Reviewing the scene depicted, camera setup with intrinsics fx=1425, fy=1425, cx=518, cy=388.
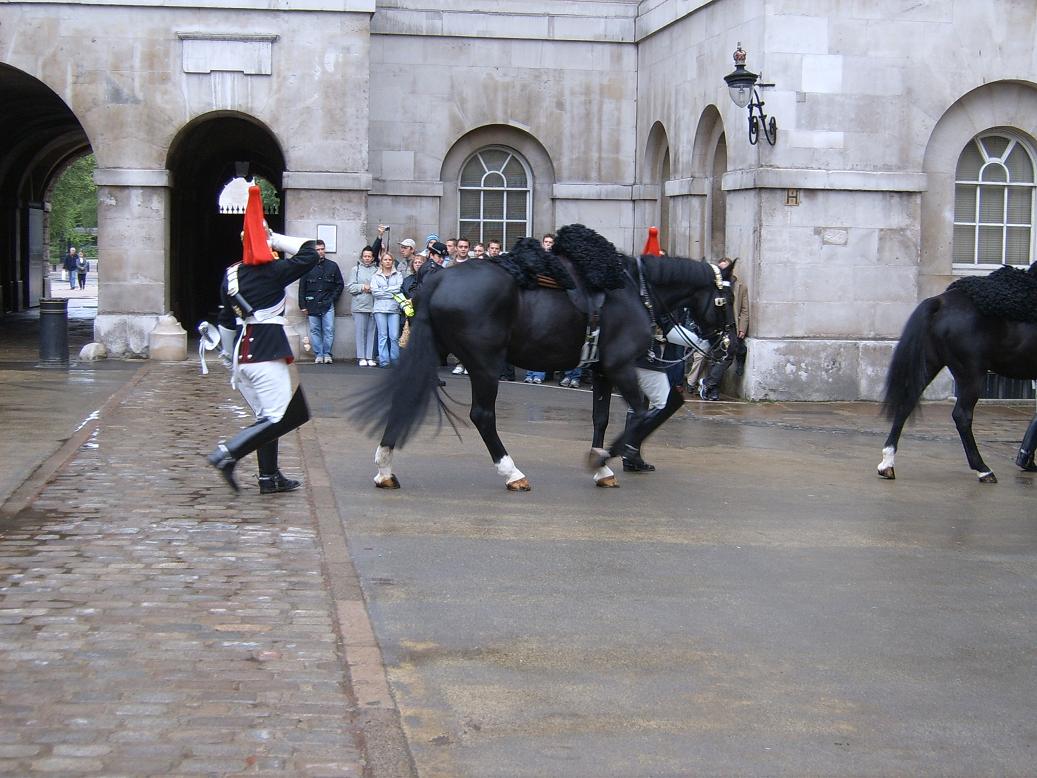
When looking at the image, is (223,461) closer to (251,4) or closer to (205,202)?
(251,4)

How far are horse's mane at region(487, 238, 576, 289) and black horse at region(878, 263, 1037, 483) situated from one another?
307 cm

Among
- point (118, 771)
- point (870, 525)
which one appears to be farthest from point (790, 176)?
point (118, 771)

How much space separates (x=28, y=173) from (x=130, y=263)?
1457cm

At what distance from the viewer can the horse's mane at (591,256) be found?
404 inches

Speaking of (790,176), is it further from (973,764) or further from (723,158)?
(973,764)

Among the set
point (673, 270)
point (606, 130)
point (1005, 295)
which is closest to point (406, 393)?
point (673, 270)

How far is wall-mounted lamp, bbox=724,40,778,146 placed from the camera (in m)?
16.1

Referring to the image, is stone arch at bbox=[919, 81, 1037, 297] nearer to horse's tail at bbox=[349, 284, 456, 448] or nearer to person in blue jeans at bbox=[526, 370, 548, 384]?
person in blue jeans at bbox=[526, 370, 548, 384]

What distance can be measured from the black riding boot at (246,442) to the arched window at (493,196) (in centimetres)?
Result: 1317

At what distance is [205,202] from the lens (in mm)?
29922

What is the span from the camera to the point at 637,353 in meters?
10.4

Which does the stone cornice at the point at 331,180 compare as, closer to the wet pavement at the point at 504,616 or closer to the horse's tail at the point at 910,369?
the wet pavement at the point at 504,616

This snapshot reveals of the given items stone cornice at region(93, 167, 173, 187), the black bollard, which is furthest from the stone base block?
stone cornice at region(93, 167, 173, 187)

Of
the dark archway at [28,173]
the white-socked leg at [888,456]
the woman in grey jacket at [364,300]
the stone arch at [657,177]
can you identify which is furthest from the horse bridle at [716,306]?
the dark archway at [28,173]
